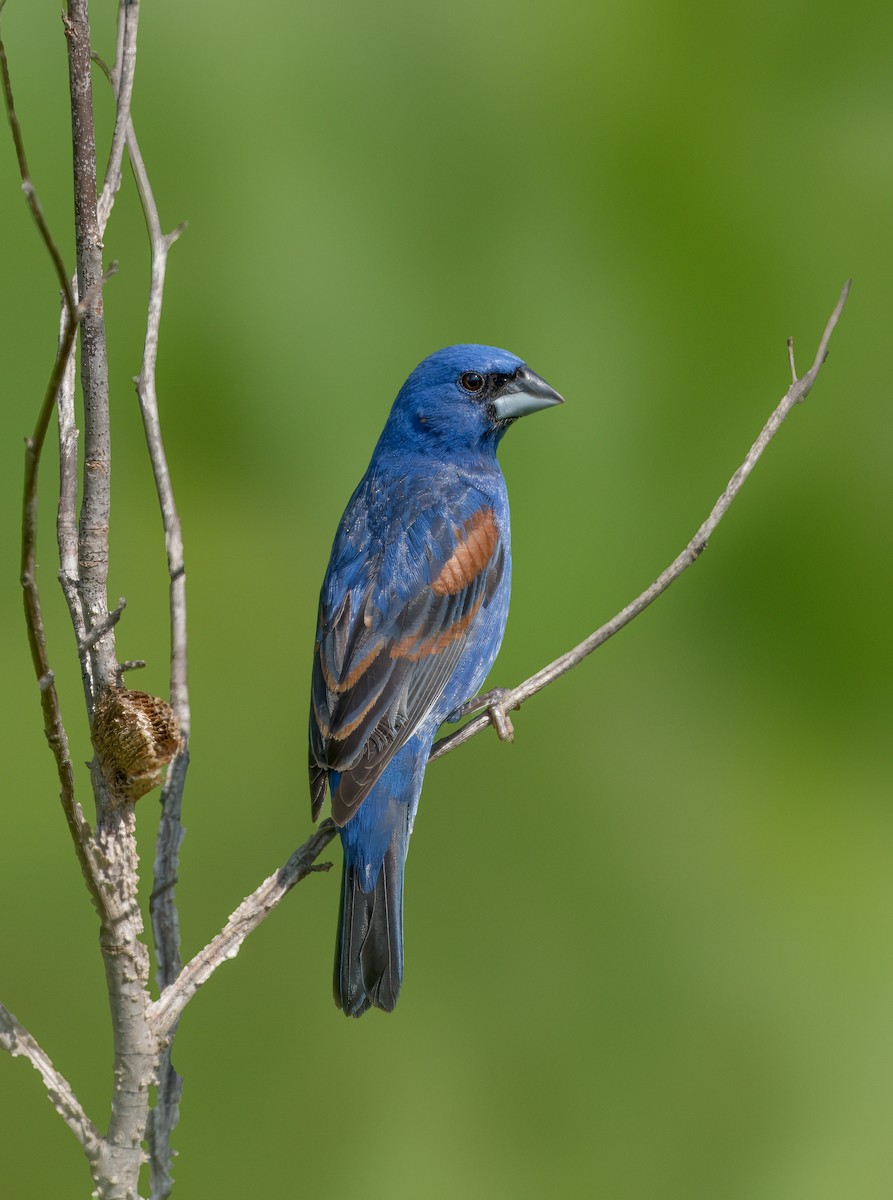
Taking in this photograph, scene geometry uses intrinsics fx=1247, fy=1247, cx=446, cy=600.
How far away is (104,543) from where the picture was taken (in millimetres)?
1309

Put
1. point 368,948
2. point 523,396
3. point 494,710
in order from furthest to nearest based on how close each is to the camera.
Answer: point 523,396 → point 494,710 → point 368,948

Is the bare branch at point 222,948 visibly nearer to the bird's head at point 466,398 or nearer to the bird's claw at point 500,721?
the bird's claw at point 500,721

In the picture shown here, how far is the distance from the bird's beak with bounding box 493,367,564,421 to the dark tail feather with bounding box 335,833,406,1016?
3.21 feet

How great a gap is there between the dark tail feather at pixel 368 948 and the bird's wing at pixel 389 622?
0.51 ft

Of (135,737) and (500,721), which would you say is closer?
(135,737)

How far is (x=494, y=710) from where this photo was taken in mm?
2182

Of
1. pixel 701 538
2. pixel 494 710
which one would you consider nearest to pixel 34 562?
pixel 701 538

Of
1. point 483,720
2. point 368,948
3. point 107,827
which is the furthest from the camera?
point 483,720

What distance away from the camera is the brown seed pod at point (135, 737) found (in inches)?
44.4

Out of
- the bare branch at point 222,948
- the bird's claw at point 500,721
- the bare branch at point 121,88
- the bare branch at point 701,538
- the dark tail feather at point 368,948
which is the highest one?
the bare branch at point 121,88

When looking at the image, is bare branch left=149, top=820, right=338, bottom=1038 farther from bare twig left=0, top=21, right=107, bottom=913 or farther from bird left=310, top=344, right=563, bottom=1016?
bird left=310, top=344, right=563, bottom=1016

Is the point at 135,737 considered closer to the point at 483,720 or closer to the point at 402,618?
the point at 483,720

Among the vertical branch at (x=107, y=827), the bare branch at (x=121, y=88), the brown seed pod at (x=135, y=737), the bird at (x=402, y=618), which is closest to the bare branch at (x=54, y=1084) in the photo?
the vertical branch at (x=107, y=827)

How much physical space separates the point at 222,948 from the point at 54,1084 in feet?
0.68
